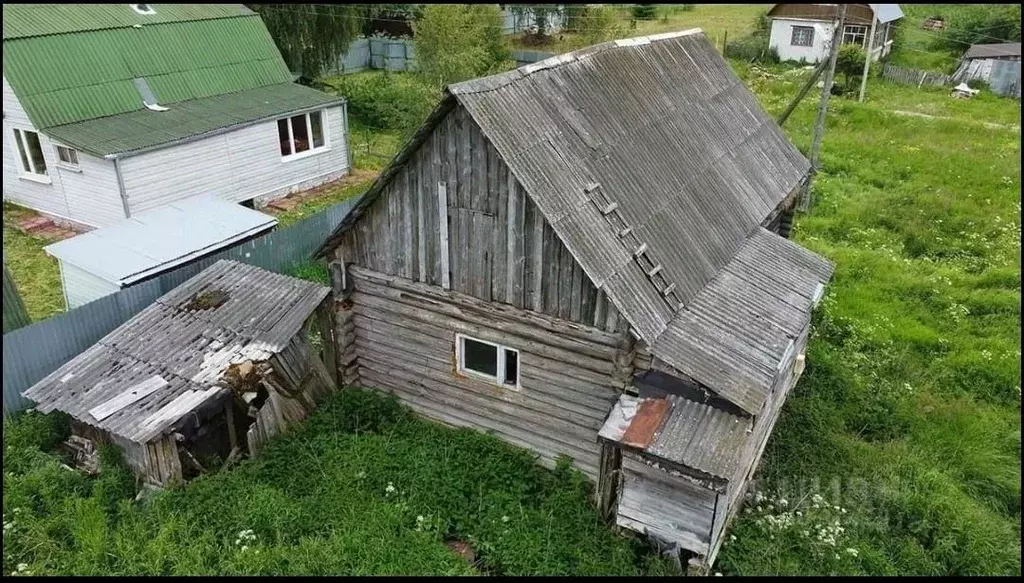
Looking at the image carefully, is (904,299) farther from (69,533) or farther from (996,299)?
(69,533)

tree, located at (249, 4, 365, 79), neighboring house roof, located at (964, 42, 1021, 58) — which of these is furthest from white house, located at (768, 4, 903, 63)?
tree, located at (249, 4, 365, 79)

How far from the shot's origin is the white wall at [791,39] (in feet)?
131

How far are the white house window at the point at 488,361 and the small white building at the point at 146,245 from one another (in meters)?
7.00

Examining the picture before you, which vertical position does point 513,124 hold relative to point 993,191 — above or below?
above

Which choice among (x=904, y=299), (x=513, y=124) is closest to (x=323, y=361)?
(x=513, y=124)

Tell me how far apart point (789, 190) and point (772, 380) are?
22.3ft

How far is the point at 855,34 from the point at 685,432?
39.4m

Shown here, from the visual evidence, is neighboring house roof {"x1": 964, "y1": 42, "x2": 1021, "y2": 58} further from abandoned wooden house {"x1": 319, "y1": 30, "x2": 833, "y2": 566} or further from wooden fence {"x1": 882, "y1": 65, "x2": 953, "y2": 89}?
abandoned wooden house {"x1": 319, "y1": 30, "x2": 833, "y2": 566}

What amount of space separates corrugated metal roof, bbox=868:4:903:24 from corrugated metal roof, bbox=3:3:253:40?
3186 centimetres

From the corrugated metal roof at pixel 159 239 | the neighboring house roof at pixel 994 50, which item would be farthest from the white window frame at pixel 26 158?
the neighboring house roof at pixel 994 50

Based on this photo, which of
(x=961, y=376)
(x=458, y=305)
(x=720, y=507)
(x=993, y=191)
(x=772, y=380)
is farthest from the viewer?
(x=993, y=191)

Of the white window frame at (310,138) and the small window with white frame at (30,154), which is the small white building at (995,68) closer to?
the white window frame at (310,138)

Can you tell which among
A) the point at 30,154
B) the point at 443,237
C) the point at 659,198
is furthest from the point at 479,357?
the point at 30,154

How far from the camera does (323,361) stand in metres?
12.6
